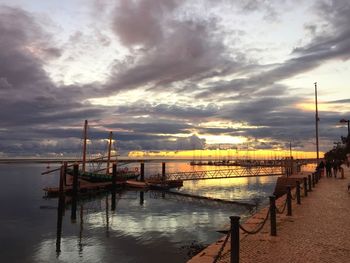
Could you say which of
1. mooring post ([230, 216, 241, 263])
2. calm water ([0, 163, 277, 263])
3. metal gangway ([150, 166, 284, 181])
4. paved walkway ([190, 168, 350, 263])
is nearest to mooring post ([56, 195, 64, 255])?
calm water ([0, 163, 277, 263])

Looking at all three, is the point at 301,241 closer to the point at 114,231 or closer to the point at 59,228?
the point at 114,231

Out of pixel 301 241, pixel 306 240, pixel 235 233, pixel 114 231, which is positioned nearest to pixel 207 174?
pixel 114 231

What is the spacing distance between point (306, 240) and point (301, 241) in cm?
22

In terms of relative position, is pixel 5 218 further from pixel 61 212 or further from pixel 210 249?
pixel 210 249

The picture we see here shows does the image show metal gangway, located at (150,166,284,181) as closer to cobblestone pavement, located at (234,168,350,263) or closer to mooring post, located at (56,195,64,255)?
mooring post, located at (56,195,64,255)

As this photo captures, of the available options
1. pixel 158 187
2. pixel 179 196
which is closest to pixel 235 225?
pixel 179 196

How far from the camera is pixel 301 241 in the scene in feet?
34.3

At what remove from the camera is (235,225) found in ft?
24.7

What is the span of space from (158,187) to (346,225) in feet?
160

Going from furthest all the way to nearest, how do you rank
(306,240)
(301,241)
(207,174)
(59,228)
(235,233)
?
(207,174), (59,228), (306,240), (301,241), (235,233)

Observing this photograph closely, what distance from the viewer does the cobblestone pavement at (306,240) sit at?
29.2 feet

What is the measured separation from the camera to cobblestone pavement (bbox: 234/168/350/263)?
8.89m

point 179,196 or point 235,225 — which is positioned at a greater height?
point 235,225

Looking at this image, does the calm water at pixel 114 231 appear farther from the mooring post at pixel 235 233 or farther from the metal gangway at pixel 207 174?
the metal gangway at pixel 207 174
